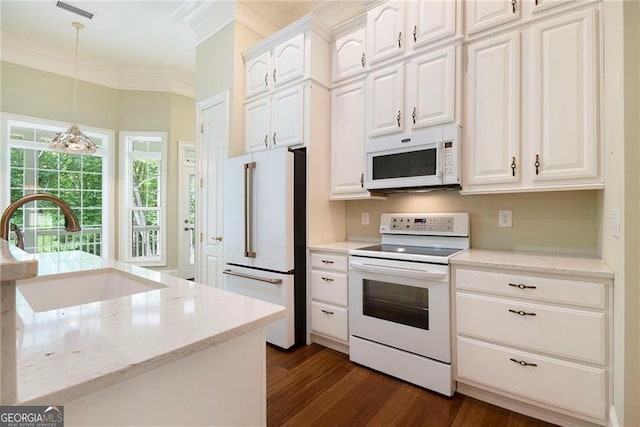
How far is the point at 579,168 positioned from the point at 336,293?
1778mm

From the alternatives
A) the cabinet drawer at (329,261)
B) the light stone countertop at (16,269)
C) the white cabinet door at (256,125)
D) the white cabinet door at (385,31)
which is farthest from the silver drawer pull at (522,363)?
the white cabinet door at (256,125)

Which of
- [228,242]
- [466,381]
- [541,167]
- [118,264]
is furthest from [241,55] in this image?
[466,381]

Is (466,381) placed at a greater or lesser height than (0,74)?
lesser

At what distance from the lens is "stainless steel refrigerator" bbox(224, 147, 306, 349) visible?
2518mm

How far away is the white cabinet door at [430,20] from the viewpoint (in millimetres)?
2113

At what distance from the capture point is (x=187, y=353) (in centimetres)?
66

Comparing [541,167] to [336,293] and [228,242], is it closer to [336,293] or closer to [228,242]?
[336,293]

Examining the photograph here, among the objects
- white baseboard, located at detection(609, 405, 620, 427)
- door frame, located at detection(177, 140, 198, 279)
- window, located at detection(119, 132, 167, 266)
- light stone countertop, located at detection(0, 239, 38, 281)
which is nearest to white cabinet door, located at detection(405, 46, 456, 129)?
white baseboard, located at detection(609, 405, 620, 427)

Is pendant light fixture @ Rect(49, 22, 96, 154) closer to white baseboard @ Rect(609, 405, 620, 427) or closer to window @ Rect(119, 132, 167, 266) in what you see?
window @ Rect(119, 132, 167, 266)

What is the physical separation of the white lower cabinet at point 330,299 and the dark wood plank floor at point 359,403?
0.25 m

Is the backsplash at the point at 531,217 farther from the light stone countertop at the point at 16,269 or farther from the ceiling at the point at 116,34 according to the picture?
the light stone countertop at the point at 16,269

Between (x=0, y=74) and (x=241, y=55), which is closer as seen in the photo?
(x=241, y=55)

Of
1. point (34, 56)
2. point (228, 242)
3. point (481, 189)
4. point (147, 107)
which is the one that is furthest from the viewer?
point (147, 107)

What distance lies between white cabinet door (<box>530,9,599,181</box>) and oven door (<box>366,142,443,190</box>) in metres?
0.58
